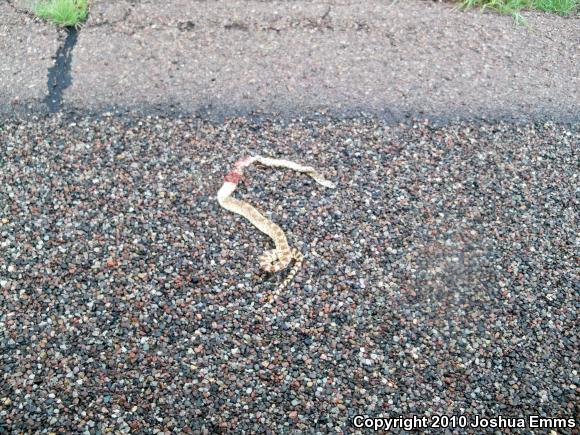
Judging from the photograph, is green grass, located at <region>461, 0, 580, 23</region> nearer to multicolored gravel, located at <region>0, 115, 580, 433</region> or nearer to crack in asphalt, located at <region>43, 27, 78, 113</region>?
multicolored gravel, located at <region>0, 115, 580, 433</region>

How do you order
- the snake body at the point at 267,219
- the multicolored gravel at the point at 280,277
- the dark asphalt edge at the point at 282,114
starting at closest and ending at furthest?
the multicolored gravel at the point at 280,277
the snake body at the point at 267,219
the dark asphalt edge at the point at 282,114

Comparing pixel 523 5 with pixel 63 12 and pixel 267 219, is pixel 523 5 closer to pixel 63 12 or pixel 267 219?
pixel 267 219

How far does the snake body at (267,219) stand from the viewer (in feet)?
11.0

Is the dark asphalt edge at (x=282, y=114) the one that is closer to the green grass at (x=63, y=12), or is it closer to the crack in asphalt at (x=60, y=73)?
the crack in asphalt at (x=60, y=73)

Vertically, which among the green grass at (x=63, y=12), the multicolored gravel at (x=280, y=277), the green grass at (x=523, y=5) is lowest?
the multicolored gravel at (x=280, y=277)

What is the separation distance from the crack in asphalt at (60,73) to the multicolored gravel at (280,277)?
0.22 meters

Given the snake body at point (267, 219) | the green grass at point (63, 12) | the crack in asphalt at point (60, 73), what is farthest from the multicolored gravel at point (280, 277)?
the green grass at point (63, 12)

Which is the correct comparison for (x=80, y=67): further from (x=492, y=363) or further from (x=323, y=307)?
(x=492, y=363)

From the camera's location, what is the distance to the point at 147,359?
293cm

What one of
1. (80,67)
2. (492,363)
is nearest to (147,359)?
(492,363)

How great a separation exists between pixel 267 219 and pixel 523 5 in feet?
11.6

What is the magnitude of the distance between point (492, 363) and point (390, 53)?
2785 millimetres

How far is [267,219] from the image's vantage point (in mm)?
3559

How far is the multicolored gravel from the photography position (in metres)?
2.83
